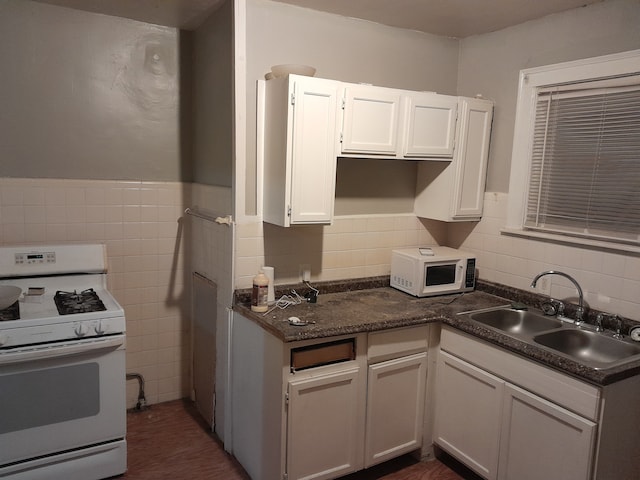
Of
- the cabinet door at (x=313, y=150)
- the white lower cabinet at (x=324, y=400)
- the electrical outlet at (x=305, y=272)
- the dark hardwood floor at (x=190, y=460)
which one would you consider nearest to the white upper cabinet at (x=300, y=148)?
the cabinet door at (x=313, y=150)

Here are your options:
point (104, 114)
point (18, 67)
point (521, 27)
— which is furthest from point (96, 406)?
point (521, 27)

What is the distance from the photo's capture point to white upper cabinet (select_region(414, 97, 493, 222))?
2.92m

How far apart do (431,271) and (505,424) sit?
0.97 meters

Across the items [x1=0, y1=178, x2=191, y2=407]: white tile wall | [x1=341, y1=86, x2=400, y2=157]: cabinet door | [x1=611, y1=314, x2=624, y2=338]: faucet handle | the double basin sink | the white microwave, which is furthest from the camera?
the white microwave

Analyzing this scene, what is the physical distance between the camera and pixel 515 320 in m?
2.73

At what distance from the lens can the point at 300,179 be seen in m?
2.44

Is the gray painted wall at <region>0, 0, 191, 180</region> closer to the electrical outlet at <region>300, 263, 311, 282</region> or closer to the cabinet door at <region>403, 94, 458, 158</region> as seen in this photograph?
the electrical outlet at <region>300, 263, 311, 282</region>

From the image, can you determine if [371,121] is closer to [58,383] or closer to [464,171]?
[464,171]

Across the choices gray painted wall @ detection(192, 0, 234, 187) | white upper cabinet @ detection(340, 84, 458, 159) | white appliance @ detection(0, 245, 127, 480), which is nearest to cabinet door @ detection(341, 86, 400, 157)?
white upper cabinet @ detection(340, 84, 458, 159)

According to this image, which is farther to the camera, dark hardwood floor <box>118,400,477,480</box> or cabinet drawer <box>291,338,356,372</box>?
dark hardwood floor <box>118,400,477,480</box>

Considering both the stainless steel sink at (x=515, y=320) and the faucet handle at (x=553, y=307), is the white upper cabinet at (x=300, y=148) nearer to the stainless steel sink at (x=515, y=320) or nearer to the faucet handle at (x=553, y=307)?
the stainless steel sink at (x=515, y=320)

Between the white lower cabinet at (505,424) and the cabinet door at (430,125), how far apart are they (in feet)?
3.55

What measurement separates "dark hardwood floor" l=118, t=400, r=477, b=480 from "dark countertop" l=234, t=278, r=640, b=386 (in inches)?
33.9

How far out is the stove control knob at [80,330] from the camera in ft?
7.34
